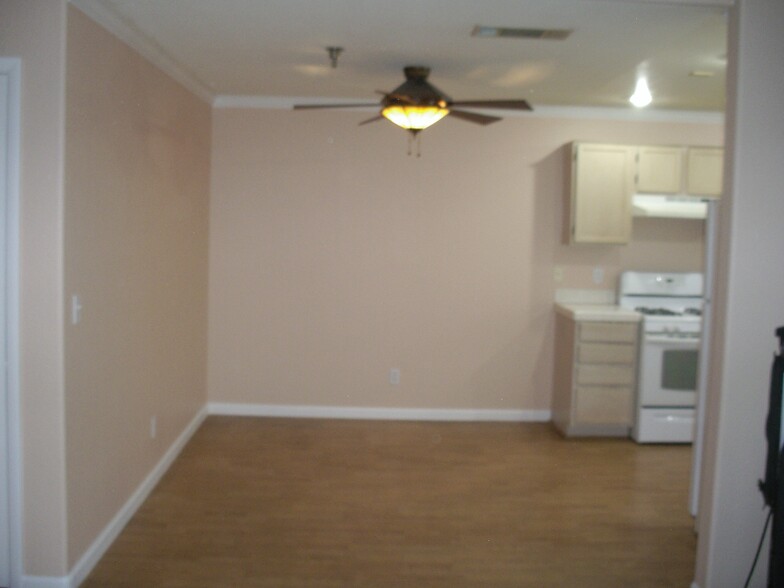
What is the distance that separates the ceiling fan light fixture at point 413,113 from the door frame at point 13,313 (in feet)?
5.29

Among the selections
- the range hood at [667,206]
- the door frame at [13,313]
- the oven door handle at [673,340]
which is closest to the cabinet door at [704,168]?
the range hood at [667,206]

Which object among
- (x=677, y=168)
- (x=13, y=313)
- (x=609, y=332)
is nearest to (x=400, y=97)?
(x=13, y=313)

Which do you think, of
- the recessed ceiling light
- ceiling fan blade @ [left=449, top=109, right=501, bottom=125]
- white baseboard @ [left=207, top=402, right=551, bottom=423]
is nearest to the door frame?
ceiling fan blade @ [left=449, top=109, right=501, bottom=125]

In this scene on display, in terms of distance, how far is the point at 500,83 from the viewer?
4684mm

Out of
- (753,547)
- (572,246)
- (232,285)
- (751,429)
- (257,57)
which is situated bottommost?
(753,547)

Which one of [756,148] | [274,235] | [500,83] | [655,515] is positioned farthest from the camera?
[274,235]

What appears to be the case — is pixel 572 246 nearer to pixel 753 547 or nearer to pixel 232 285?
pixel 232 285

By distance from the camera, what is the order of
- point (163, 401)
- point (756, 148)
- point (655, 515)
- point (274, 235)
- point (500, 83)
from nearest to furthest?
point (756, 148) < point (655, 515) < point (163, 401) < point (500, 83) < point (274, 235)

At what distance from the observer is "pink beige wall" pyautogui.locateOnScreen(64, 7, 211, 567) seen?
3014mm

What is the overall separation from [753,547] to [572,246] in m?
3.13

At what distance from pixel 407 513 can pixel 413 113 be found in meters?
2.11

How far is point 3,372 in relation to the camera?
2906mm

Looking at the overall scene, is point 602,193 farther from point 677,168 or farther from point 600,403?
point 600,403

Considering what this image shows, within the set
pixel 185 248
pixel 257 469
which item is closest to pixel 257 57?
pixel 185 248
